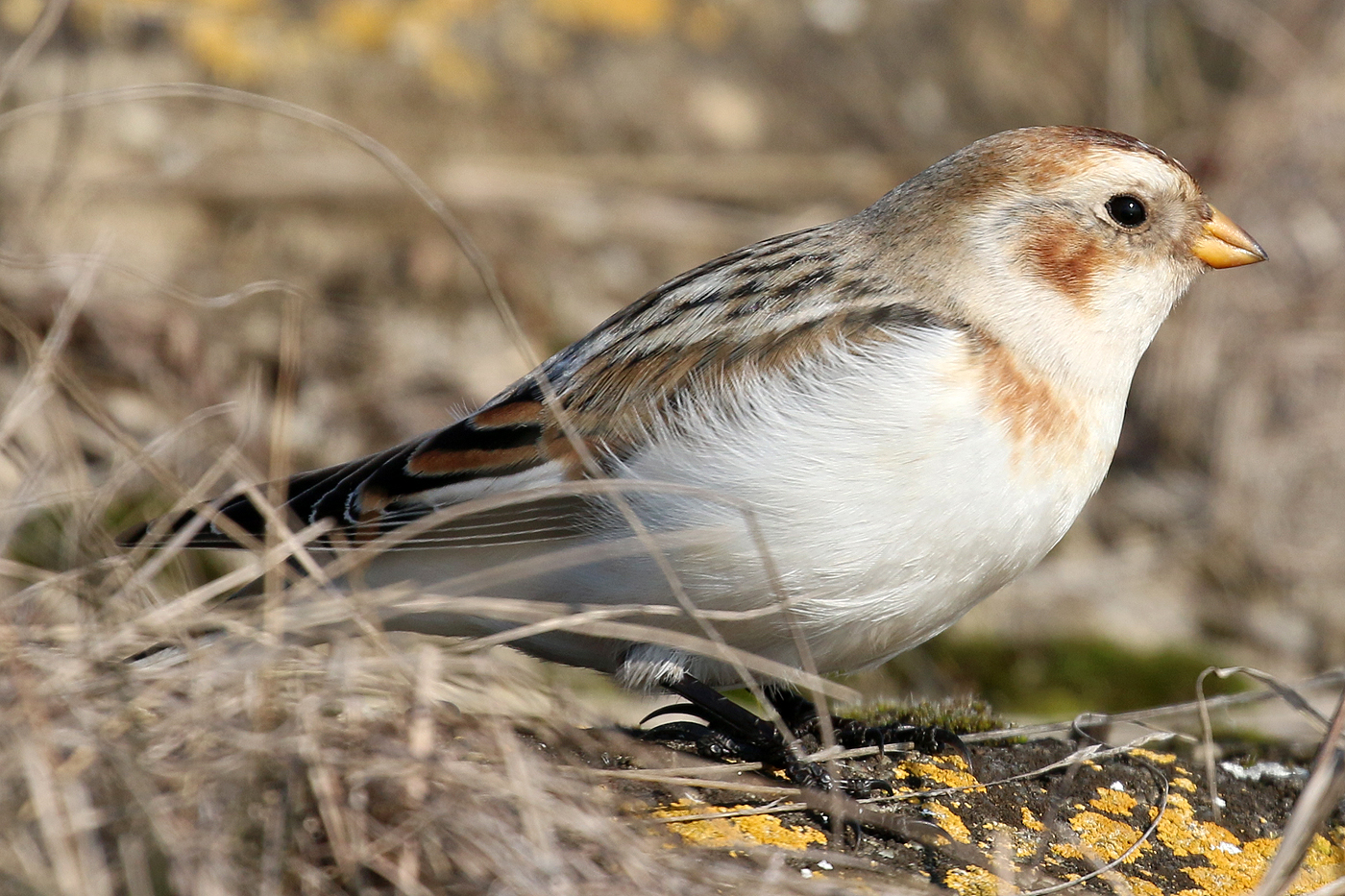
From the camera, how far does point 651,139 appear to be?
679cm

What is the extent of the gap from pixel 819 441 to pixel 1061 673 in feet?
8.72

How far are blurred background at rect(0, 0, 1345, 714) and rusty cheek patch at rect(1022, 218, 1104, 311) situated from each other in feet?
6.77

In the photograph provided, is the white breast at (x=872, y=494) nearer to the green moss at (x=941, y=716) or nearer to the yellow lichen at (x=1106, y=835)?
the green moss at (x=941, y=716)

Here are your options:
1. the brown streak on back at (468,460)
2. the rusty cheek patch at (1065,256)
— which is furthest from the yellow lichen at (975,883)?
the rusty cheek patch at (1065,256)

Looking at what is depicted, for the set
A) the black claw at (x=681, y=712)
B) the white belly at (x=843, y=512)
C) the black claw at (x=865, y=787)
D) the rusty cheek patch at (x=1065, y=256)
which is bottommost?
the black claw at (x=865, y=787)

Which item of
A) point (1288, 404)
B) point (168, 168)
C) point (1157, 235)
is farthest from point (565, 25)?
point (1157, 235)

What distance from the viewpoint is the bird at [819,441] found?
100 inches

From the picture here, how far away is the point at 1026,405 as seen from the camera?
2.68 m

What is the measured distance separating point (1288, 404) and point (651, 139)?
317 cm

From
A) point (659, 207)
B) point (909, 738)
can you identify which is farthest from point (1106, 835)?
point (659, 207)

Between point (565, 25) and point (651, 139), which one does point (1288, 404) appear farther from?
point (565, 25)

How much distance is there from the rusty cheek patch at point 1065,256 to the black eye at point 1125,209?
8 centimetres

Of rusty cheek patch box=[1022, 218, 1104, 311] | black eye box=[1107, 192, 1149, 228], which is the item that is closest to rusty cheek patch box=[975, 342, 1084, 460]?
rusty cheek patch box=[1022, 218, 1104, 311]

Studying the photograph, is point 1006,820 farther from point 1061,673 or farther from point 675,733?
point 1061,673
